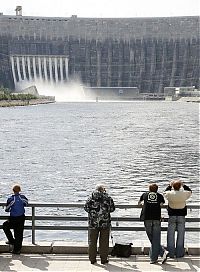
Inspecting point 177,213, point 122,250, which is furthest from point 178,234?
point 122,250

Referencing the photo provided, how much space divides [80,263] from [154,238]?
4.92 ft

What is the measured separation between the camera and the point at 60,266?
11.6 metres

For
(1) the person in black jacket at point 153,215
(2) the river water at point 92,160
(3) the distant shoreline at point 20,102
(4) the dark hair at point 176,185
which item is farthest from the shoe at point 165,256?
(3) the distant shoreline at point 20,102

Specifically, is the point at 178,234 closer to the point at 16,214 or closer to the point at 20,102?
the point at 16,214

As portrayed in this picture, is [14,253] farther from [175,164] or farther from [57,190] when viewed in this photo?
[175,164]

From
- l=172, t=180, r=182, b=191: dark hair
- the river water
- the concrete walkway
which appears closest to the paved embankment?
the concrete walkway

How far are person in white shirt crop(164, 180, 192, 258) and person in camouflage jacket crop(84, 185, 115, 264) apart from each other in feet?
3.84

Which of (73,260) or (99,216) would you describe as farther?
(73,260)

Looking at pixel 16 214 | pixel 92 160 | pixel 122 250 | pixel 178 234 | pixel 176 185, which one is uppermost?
pixel 176 185

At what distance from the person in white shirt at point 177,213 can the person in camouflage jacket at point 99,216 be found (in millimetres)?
1170

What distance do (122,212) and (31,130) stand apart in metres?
51.8

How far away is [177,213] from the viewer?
1213cm

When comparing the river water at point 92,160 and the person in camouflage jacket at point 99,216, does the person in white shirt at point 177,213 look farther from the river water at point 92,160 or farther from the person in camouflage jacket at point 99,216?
the river water at point 92,160

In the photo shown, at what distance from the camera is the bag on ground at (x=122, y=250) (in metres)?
12.2
